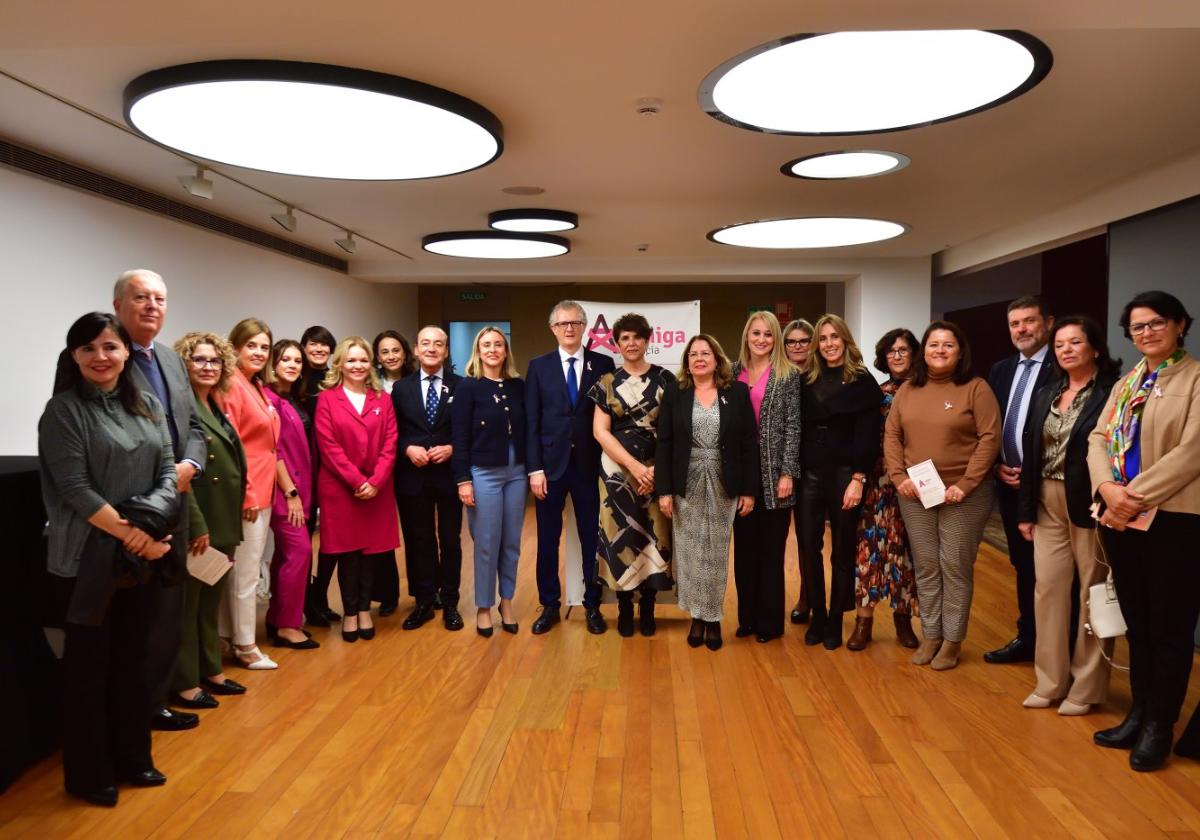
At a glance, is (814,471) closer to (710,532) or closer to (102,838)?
(710,532)

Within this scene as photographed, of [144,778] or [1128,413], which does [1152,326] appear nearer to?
[1128,413]

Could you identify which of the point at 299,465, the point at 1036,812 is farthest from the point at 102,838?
the point at 1036,812

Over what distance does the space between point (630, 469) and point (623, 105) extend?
1.79 meters

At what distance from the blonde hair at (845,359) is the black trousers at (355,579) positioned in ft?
8.41

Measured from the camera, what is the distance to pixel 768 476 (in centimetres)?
423

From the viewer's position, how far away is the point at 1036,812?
2660mm

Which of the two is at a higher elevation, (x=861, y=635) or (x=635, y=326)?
(x=635, y=326)

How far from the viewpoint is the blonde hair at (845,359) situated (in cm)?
419

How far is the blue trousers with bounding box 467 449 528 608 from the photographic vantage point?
4469 mm

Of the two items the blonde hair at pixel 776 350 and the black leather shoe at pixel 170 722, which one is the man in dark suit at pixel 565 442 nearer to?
the blonde hair at pixel 776 350

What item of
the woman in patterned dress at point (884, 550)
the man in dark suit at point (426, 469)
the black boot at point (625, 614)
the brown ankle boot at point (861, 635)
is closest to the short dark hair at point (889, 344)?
the woman in patterned dress at point (884, 550)

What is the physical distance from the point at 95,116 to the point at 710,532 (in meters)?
3.72

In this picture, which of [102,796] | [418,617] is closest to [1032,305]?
[418,617]

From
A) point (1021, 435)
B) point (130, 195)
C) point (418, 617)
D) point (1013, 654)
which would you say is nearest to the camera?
point (1021, 435)
